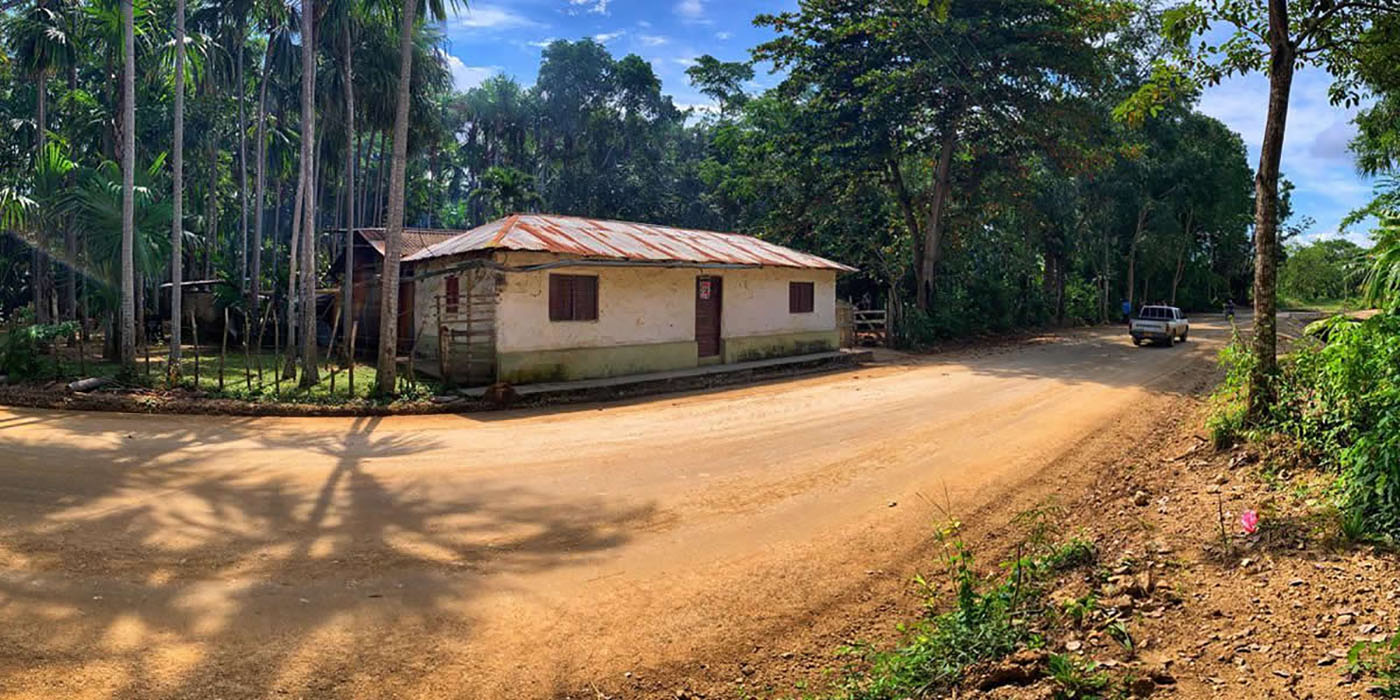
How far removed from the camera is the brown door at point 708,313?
18.4 meters

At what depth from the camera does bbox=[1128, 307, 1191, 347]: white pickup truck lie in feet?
82.1

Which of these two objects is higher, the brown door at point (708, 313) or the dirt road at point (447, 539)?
the brown door at point (708, 313)

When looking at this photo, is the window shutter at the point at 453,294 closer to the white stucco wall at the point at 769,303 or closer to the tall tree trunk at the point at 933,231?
the white stucco wall at the point at 769,303

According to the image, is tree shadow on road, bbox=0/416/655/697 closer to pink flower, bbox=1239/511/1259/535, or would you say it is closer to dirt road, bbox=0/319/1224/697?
dirt road, bbox=0/319/1224/697

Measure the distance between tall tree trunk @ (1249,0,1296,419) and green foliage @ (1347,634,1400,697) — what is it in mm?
5268

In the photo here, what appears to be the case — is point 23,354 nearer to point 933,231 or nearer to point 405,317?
point 405,317

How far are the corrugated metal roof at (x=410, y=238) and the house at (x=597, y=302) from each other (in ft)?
16.0

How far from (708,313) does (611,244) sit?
3.15 m

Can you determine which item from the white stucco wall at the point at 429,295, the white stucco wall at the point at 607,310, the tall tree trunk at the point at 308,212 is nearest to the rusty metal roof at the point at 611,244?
the white stucco wall at the point at 429,295

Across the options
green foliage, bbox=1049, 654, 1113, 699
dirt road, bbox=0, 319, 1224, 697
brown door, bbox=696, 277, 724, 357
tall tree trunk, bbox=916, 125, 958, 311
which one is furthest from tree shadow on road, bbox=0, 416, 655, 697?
tall tree trunk, bbox=916, 125, 958, 311

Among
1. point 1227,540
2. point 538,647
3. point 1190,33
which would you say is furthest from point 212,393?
point 1190,33

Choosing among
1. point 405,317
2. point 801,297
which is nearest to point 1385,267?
point 801,297

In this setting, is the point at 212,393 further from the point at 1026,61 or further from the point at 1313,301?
the point at 1313,301

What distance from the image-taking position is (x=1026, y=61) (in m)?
22.6
